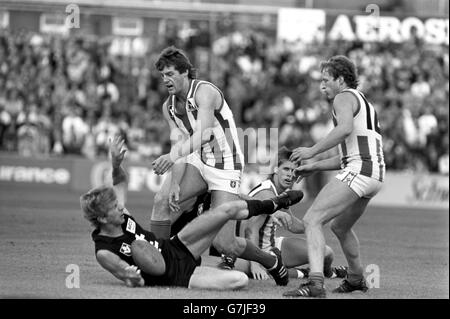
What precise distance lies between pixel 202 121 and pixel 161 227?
1.42 meters

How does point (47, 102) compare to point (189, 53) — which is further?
point (189, 53)

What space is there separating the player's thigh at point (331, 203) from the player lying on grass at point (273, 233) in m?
1.10

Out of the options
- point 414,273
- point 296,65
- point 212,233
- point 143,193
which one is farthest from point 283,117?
point 212,233

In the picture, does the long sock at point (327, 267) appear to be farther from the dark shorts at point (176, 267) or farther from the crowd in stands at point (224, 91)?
the crowd in stands at point (224, 91)

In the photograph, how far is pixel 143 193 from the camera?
26344mm

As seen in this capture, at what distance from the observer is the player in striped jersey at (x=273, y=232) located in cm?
1038

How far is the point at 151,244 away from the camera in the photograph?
8875 mm

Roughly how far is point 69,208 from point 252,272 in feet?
33.7

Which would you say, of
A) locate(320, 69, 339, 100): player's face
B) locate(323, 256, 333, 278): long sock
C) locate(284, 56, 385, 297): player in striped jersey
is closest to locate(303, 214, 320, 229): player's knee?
locate(284, 56, 385, 297): player in striped jersey

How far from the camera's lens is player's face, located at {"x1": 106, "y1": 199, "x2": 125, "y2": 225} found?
8.56 metres

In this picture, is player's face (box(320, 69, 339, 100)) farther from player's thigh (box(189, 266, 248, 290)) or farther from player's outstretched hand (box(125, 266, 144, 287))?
player's outstretched hand (box(125, 266, 144, 287))

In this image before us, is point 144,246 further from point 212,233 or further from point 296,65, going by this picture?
point 296,65

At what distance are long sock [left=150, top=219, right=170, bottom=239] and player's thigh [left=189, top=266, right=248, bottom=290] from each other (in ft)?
4.12

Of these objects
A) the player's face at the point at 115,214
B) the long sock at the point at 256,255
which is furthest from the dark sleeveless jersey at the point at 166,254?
the long sock at the point at 256,255
